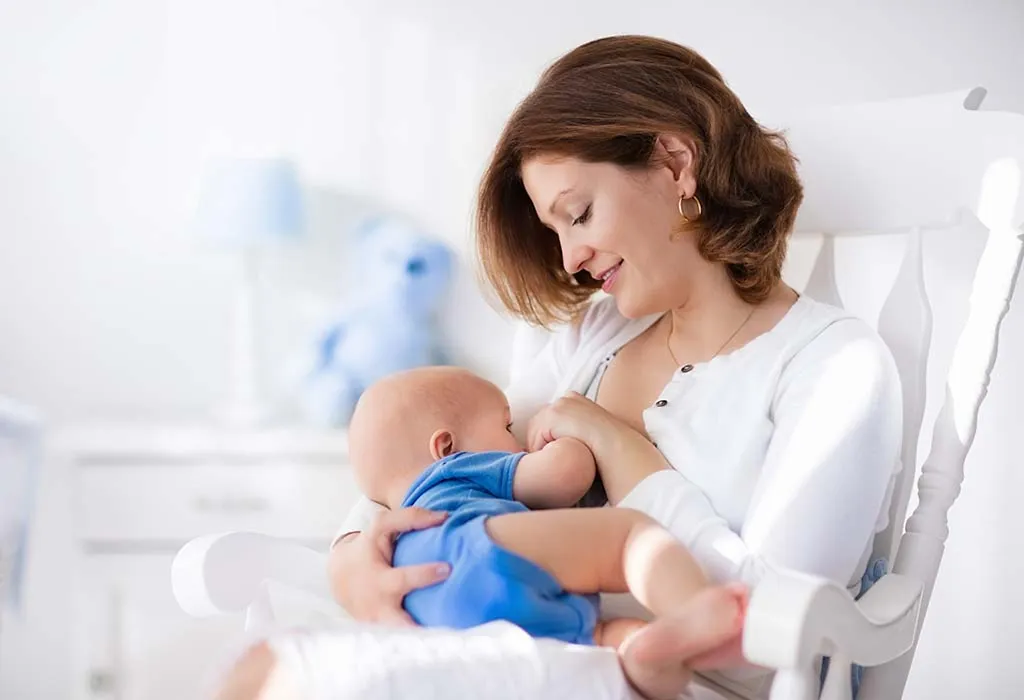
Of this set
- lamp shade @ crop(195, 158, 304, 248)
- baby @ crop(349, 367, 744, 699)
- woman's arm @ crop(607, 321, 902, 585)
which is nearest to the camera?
baby @ crop(349, 367, 744, 699)

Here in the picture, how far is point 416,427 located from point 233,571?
0.80 ft

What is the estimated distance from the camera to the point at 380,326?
2.43 metres

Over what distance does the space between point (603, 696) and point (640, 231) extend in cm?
52

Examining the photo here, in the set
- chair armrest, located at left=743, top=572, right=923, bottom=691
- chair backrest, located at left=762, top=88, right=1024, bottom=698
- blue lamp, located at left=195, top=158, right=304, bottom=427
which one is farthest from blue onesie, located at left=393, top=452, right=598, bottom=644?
blue lamp, located at left=195, top=158, right=304, bottom=427

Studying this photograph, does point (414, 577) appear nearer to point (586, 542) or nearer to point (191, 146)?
point (586, 542)

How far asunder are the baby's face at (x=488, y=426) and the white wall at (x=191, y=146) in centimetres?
111

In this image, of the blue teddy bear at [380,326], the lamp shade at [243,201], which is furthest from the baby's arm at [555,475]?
the lamp shade at [243,201]

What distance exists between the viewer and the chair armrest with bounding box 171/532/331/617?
3.89ft

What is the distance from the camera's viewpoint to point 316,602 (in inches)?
49.9

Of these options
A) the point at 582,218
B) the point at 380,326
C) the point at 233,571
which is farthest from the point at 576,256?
the point at 380,326

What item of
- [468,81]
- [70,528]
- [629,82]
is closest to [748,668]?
[629,82]

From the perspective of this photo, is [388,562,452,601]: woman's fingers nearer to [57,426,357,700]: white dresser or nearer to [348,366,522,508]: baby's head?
[348,366,522,508]: baby's head

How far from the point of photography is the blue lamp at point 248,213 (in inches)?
93.4

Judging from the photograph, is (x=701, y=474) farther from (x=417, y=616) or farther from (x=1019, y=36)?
(x=1019, y=36)
